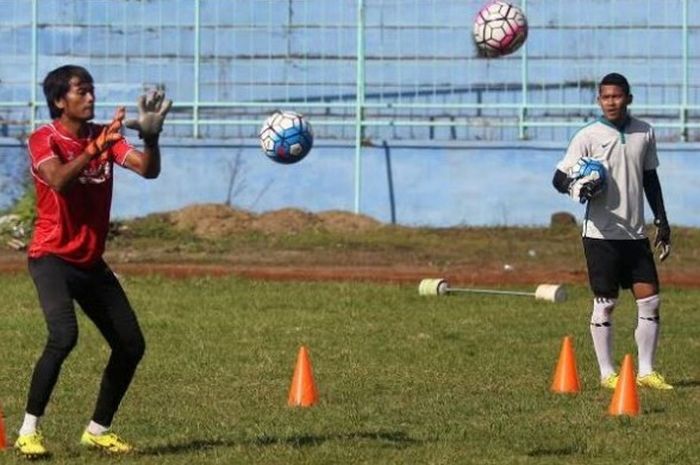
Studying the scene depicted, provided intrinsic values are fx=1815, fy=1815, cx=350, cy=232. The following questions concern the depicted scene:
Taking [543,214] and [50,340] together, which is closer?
[50,340]

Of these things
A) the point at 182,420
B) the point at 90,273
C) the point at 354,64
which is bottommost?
the point at 182,420

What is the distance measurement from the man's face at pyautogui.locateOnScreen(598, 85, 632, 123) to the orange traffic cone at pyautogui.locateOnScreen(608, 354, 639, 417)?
2.16 metres

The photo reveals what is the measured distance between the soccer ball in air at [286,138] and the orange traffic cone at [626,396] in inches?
288

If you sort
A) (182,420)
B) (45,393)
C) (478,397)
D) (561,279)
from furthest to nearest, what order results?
(561,279)
(478,397)
(182,420)
(45,393)

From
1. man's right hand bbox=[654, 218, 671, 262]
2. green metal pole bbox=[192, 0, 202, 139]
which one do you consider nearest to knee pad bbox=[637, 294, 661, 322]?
man's right hand bbox=[654, 218, 671, 262]

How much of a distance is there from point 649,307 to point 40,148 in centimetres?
498

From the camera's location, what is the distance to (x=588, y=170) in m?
12.2

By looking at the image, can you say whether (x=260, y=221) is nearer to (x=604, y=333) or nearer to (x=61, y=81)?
(x=604, y=333)

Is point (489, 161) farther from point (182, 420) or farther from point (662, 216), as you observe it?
point (182, 420)

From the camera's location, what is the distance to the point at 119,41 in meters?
27.2

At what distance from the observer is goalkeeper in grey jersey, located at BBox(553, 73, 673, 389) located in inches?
492

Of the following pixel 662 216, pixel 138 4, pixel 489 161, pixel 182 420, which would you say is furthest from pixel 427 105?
pixel 182 420

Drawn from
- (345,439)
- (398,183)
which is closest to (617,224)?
(345,439)

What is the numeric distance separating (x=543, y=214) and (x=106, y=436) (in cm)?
1651
